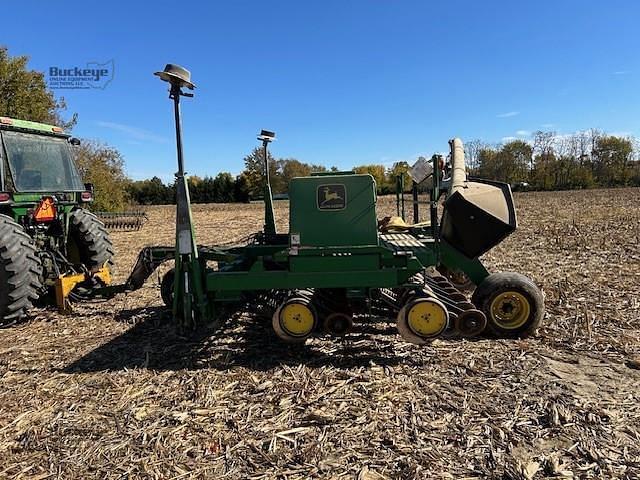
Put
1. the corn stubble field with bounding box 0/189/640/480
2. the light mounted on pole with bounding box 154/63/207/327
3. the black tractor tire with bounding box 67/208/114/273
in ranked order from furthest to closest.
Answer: the black tractor tire with bounding box 67/208/114/273
the light mounted on pole with bounding box 154/63/207/327
the corn stubble field with bounding box 0/189/640/480

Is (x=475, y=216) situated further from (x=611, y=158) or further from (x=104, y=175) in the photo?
(x=611, y=158)

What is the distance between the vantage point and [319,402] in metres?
3.67

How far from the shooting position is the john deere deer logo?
4531 millimetres

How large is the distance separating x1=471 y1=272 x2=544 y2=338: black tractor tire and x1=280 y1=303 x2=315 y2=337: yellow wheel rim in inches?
70.8

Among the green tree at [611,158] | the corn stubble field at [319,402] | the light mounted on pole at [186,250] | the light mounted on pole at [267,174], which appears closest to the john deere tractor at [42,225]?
the corn stubble field at [319,402]

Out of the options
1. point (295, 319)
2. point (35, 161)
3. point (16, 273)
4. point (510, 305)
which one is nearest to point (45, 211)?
point (35, 161)

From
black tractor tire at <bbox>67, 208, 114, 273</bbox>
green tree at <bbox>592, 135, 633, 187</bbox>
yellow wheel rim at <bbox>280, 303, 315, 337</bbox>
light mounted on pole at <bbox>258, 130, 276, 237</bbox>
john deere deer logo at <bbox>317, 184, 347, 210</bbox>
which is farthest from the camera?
green tree at <bbox>592, 135, 633, 187</bbox>

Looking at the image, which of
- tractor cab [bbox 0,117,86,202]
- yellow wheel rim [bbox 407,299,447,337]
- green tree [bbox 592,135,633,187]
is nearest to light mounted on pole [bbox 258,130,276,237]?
yellow wheel rim [bbox 407,299,447,337]

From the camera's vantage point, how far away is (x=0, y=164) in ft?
20.3

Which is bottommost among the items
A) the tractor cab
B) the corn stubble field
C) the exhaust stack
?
the corn stubble field

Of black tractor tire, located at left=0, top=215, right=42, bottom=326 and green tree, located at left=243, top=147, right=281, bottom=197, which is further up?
green tree, located at left=243, top=147, right=281, bottom=197

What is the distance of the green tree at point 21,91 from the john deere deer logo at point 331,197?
17854 millimetres

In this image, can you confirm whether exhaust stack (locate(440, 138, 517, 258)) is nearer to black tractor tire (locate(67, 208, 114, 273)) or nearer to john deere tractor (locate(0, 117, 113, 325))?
john deere tractor (locate(0, 117, 113, 325))

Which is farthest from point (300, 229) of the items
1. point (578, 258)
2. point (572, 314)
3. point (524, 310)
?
point (578, 258)
